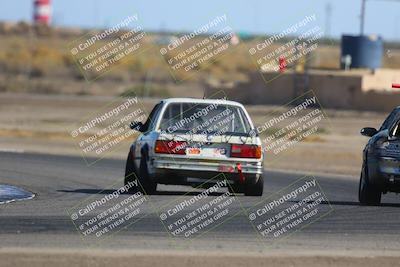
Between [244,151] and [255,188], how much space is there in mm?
658

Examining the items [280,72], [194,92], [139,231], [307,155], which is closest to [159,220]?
[139,231]

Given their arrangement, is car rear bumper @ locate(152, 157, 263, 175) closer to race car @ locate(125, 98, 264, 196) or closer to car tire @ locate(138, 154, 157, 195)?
race car @ locate(125, 98, 264, 196)

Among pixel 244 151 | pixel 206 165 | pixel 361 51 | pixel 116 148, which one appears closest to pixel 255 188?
pixel 244 151

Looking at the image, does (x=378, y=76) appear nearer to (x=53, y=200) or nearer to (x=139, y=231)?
(x=53, y=200)

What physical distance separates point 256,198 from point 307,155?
16.0 m

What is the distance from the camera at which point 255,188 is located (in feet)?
64.3

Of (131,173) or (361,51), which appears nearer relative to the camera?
(131,173)

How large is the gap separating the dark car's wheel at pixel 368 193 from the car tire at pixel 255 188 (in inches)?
57.9

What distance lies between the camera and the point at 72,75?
82875mm

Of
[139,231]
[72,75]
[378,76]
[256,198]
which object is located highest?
[139,231]

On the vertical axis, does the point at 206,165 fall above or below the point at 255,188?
above

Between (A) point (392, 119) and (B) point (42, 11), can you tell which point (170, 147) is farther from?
(B) point (42, 11)

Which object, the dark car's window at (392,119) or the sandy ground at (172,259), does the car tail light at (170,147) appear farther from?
the sandy ground at (172,259)

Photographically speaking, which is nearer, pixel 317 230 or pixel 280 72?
pixel 317 230
